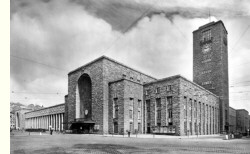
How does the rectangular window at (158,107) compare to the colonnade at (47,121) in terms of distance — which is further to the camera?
the colonnade at (47,121)

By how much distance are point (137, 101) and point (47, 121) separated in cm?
3876

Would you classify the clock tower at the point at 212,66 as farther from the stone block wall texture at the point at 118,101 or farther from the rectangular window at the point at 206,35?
the stone block wall texture at the point at 118,101

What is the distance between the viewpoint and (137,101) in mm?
40438

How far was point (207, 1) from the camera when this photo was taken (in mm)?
8977

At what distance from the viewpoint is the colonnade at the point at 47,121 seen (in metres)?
61.0

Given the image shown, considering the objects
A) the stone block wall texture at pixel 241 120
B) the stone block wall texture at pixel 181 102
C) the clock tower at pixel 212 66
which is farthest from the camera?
the stone block wall texture at pixel 241 120

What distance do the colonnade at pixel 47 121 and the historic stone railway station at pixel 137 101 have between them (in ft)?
55.7

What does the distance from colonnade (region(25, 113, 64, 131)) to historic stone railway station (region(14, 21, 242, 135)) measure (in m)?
17.0

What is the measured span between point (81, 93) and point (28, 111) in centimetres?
4841

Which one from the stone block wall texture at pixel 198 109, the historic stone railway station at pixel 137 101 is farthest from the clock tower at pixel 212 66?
the stone block wall texture at pixel 198 109

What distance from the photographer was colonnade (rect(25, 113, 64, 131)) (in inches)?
2401

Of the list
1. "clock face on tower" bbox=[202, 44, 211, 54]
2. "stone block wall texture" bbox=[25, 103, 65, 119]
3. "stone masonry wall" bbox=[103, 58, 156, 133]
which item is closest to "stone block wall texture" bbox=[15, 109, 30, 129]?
"stone block wall texture" bbox=[25, 103, 65, 119]

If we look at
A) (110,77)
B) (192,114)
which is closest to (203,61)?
(192,114)

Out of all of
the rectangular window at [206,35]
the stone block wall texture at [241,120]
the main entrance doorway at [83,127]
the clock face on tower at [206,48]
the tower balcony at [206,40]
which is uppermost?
the rectangular window at [206,35]
